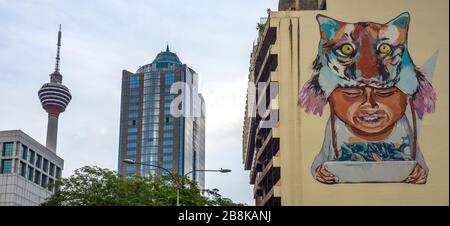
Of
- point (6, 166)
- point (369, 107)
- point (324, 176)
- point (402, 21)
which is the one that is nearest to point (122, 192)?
point (324, 176)

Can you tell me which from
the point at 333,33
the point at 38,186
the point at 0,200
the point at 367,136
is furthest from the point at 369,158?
the point at 38,186

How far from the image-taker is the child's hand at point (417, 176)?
1912 inches

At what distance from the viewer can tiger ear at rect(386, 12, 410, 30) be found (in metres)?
51.7

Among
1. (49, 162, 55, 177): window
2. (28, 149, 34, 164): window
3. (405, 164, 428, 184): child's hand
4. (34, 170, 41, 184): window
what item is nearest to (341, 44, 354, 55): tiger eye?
(405, 164, 428, 184): child's hand

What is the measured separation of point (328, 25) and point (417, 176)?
567 inches

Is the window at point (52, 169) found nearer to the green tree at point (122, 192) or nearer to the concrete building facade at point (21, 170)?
the concrete building facade at point (21, 170)

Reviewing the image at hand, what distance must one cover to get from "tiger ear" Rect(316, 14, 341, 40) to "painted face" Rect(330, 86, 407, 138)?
15.9 ft

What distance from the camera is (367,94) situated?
50438mm

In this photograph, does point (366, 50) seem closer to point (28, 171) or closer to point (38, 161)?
point (28, 171)

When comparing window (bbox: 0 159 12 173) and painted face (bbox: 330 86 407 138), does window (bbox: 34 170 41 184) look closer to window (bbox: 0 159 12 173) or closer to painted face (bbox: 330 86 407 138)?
window (bbox: 0 159 12 173)

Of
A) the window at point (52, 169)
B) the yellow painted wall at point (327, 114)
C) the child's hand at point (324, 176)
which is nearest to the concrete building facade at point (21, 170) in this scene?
the window at point (52, 169)

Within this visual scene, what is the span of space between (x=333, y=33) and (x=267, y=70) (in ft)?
28.8

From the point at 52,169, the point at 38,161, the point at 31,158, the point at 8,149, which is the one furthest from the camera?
the point at 52,169
